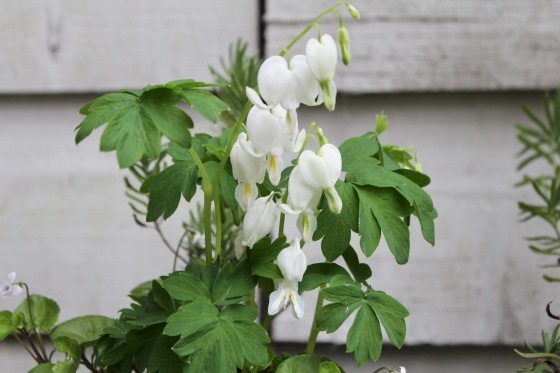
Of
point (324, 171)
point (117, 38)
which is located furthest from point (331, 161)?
point (117, 38)

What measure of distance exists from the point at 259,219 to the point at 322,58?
0.17 meters

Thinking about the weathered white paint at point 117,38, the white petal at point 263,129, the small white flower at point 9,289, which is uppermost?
the weathered white paint at point 117,38

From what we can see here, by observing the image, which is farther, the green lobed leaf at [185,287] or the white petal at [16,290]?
the white petal at [16,290]

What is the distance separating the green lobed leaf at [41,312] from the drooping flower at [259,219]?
12.8 inches

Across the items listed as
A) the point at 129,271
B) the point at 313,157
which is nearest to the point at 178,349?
the point at 313,157

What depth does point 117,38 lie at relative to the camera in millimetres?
1422

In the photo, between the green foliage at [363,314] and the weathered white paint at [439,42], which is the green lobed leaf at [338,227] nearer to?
the green foliage at [363,314]

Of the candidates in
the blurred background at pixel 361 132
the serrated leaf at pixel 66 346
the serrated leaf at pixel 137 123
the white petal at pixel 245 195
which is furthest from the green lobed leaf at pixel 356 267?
the blurred background at pixel 361 132

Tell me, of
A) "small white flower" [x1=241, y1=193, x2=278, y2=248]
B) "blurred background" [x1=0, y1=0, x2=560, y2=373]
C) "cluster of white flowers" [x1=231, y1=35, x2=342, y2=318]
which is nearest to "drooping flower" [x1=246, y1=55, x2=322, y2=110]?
"cluster of white flowers" [x1=231, y1=35, x2=342, y2=318]

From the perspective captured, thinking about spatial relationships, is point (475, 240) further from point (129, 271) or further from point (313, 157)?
point (313, 157)

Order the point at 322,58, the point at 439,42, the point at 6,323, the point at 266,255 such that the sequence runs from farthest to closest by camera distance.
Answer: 1. the point at 439,42
2. the point at 6,323
3. the point at 266,255
4. the point at 322,58

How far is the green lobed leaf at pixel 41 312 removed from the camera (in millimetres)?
929

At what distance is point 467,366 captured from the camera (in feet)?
4.81

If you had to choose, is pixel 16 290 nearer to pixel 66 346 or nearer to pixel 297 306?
pixel 66 346
